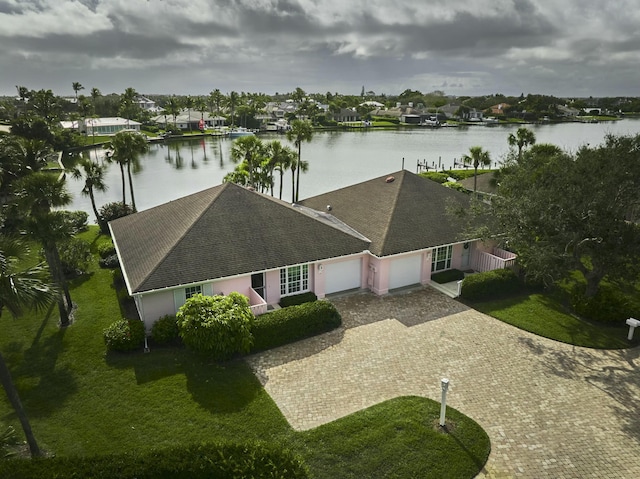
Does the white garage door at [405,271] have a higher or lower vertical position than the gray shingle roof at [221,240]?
lower

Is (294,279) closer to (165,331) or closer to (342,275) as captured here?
(342,275)

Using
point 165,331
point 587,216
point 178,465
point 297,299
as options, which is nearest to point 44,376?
point 165,331

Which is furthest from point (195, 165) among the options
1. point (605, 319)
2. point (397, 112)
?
point (397, 112)

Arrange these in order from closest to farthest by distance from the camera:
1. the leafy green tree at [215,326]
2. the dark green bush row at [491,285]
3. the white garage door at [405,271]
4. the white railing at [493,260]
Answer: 1. the leafy green tree at [215,326]
2. the dark green bush row at [491,285]
3. the white garage door at [405,271]
4. the white railing at [493,260]

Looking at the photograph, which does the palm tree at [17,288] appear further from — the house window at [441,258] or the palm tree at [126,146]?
the palm tree at [126,146]

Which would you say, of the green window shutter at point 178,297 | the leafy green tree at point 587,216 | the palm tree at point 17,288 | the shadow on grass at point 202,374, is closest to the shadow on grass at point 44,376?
the shadow on grass at point 202,374

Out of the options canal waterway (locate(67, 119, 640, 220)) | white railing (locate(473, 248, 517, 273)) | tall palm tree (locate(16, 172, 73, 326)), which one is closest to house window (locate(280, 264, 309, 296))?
Answer: tall palm tree (locate(16, 172, 73, 326))
